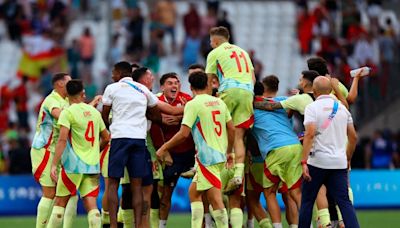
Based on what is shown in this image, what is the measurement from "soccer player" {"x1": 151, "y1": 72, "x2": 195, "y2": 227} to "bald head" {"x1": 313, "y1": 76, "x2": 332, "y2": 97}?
2.47 m

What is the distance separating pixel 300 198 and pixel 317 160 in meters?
1.44

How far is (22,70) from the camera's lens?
36844 millimetres

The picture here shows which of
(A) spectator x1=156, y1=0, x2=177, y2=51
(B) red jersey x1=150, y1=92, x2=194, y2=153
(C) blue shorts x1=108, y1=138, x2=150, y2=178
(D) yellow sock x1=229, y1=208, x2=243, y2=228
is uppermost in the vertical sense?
(A) spectator x1=156, y1=0, x2=177, y2=51

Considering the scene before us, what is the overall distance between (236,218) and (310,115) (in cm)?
210

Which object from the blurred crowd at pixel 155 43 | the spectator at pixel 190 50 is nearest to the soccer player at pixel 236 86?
the blurred crowd at pixel 155 43

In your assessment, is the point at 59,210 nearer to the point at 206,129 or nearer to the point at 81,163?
the point at 81,163

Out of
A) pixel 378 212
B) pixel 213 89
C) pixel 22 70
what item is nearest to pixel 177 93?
pixel 213 89

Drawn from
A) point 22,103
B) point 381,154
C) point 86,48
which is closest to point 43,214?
point 381,154

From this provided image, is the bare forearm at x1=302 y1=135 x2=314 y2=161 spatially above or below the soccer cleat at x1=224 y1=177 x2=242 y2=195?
above

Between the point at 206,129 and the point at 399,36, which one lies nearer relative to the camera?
the point at 206,129

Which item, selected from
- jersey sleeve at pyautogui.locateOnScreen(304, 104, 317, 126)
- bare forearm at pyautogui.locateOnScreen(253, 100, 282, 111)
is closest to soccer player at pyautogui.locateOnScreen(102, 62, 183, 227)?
bare forearm at pyautogui.locateOnScreen(253, 100, 282, 111)

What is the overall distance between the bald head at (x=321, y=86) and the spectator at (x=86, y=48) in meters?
17.9

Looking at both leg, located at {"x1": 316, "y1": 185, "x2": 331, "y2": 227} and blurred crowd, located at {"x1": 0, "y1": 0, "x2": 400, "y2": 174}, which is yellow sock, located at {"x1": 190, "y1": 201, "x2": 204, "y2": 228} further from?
blurred crowd, located at {"x1": 0, "y1": 0, "x2": 400, "y2": 174}

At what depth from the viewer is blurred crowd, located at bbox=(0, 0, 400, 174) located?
33562 millimetres
